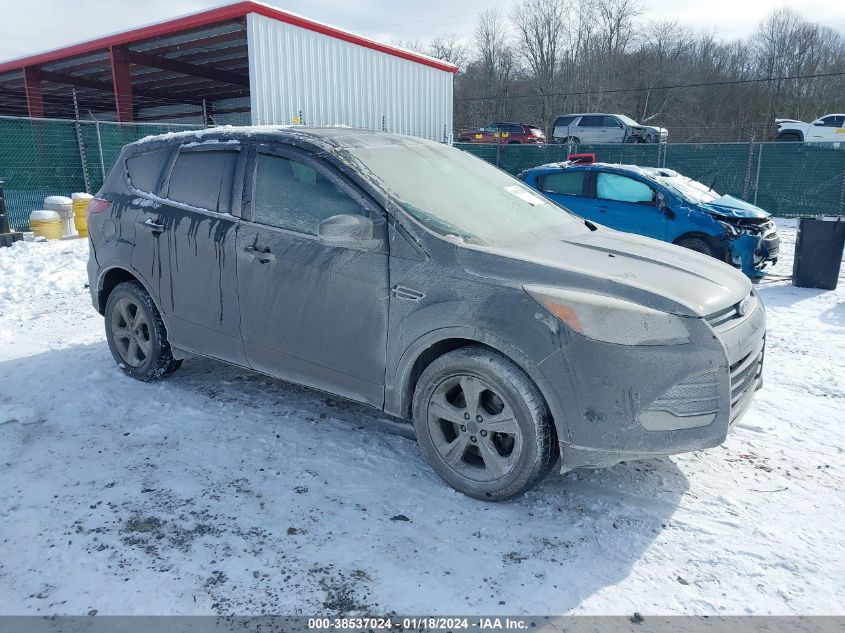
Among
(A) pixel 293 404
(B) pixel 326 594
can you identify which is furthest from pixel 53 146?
(B) pixel 326 594

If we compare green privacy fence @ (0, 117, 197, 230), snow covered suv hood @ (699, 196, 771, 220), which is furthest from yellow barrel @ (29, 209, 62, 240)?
snow covered suv hood @ (699, 196, 771, 220)

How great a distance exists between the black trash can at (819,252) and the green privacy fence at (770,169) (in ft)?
28.8

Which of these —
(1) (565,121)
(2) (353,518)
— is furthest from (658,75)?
(2) (353,518)

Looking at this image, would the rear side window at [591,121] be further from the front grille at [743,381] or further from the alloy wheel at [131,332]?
the front grille at [743,381]

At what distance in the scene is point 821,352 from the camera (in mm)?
5426

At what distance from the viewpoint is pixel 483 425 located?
2975mm

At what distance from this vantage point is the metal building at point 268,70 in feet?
49.1

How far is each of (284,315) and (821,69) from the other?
5850 cm

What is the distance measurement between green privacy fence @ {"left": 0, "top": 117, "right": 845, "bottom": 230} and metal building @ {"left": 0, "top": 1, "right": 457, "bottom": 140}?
2208mm

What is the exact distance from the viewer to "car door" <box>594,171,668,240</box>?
8.91 m

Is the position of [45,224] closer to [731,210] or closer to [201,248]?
[201,248]

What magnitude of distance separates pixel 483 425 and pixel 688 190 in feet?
25.4

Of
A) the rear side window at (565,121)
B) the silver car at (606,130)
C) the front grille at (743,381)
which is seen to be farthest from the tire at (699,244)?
the rear side window at (565,121)

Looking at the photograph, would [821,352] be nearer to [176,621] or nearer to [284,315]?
[284,315]
